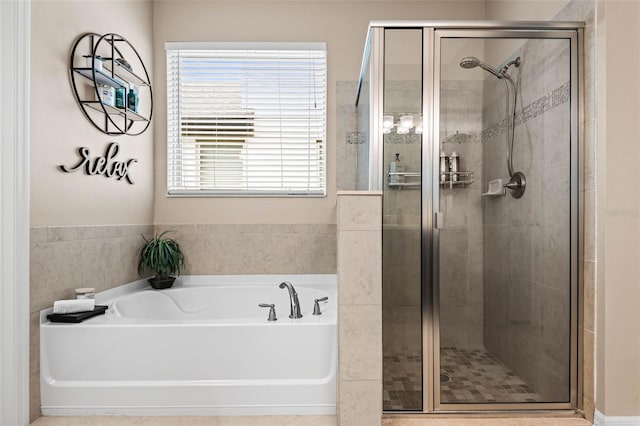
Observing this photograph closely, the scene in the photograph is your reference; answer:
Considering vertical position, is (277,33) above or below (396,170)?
above

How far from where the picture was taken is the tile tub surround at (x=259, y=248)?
3133 millimetres

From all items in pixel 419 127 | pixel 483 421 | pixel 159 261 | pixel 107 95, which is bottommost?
pixel 483 421

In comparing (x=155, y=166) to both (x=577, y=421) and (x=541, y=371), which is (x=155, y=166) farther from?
(x=577, y=421)

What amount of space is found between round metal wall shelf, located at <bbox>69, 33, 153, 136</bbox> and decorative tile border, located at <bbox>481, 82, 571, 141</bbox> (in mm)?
2162

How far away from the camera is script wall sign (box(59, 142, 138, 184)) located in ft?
7.47

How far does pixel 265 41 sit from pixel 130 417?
8.86ft

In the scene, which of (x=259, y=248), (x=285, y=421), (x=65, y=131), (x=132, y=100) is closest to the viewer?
(x=285, y=421)

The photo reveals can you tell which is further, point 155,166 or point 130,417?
point 155,166

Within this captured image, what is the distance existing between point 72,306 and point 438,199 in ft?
6.38

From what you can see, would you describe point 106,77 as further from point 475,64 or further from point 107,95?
point 475,64

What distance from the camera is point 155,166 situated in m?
3.16

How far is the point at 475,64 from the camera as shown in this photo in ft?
6.38

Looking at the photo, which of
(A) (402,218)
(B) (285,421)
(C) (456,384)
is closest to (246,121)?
(A) (402,218)

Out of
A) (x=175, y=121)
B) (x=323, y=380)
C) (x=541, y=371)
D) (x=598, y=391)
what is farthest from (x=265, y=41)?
(x=598, y=391)
